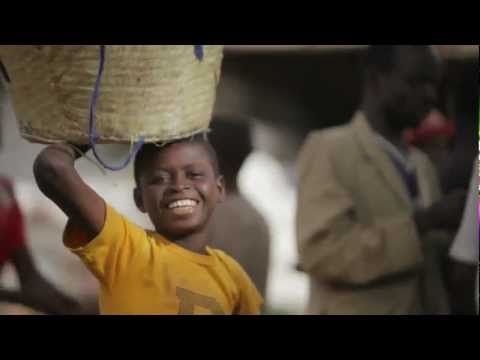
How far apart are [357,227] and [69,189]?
1.20 meters

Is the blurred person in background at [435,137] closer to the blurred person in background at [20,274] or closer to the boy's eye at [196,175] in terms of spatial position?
the boy's eye at [196,175]

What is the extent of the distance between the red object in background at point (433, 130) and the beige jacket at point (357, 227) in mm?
283

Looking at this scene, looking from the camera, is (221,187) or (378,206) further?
(378,206)

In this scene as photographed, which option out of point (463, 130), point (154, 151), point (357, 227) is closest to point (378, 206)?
point (357, 227)

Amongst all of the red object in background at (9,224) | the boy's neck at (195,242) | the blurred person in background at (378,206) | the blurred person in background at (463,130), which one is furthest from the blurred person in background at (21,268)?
the blurred person in background at (463,130)

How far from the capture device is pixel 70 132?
277 cm

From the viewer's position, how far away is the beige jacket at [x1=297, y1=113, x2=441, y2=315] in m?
3.53

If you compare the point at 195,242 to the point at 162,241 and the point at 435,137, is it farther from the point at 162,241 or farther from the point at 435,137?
the point at 435,137

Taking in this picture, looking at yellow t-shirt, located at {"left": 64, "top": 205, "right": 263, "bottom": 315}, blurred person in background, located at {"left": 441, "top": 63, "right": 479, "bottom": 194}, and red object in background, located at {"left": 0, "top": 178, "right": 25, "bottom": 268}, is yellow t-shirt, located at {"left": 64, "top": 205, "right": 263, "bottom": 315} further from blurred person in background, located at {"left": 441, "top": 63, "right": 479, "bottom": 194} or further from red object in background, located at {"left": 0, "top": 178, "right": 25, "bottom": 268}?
blurred person in background, located at {"left": 441, "top": 63, "right": 479, "bottom": 194}

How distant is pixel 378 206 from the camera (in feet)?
11.8

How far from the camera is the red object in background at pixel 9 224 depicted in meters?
3.58
